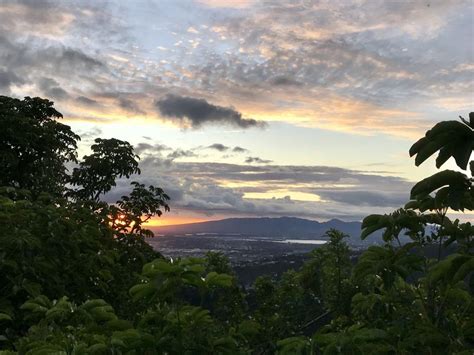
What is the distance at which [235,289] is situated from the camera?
9.46 m

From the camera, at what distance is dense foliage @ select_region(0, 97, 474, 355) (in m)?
3.58

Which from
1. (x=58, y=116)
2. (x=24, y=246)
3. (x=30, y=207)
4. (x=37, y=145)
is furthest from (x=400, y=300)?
(x=58, y=116)

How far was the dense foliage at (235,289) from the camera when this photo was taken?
3.58 metres

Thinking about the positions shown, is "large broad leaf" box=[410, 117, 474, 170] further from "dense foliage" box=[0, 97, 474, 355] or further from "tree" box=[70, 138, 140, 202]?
"tree" box=[70, 138, 140, 202]

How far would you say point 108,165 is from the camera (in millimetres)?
20844

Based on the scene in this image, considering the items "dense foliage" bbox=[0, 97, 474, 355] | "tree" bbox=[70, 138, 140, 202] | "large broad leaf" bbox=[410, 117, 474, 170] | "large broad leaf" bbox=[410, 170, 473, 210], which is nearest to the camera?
"large broad leaf" bbox=[410, 117, 474, 170]

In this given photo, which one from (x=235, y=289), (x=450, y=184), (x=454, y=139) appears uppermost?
(x=454, y=139)

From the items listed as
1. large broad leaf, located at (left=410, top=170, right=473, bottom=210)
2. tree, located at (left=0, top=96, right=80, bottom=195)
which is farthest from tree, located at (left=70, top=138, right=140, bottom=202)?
large broad leaf, located at (left=410, top=170, right=473, bottom=210)

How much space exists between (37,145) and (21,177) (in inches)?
75.6

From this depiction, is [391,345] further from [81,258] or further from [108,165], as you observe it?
[108,165]

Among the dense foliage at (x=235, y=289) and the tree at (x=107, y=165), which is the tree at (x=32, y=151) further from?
the dense foliage at (x=235, y=289)

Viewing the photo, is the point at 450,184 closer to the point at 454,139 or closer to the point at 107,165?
the point at 454,139

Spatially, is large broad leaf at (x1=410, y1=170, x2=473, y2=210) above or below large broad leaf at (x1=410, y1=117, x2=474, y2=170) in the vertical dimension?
below

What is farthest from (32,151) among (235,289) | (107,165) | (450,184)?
(450,184)
